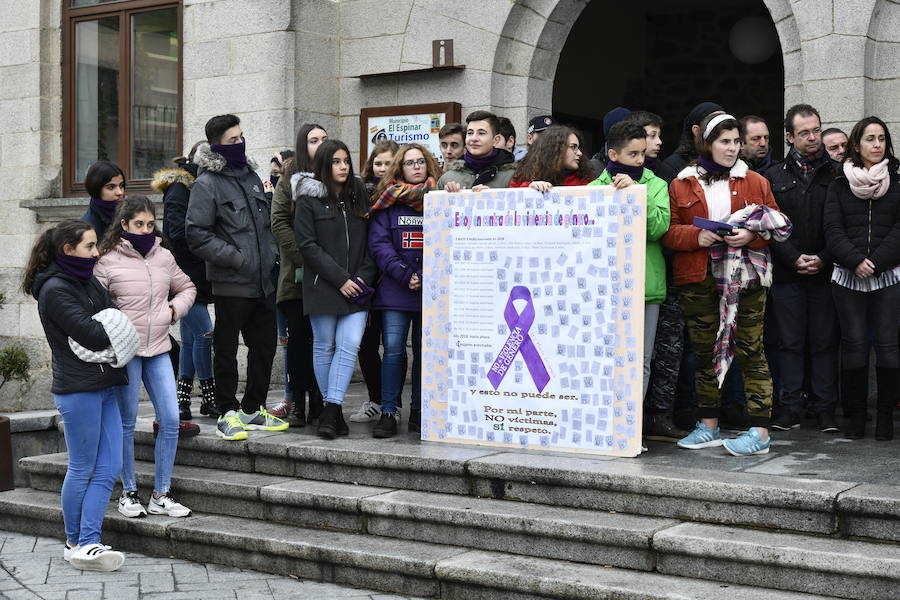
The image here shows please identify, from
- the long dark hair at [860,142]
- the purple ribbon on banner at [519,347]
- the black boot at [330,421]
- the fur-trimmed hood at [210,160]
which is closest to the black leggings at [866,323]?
the long dark hair at [860,142]

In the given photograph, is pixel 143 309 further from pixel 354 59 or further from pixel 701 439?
pixel 354 59

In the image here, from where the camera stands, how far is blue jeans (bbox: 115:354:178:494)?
20.0ft

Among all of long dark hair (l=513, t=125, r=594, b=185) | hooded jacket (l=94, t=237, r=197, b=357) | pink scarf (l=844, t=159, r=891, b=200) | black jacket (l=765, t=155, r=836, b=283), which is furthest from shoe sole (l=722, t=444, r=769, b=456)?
hooded jacket (l=94, t=237, r=197, b=357)

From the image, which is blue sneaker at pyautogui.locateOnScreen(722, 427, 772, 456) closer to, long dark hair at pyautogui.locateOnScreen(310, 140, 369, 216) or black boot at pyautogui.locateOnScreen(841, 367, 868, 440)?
black boot at pyautogui.locateOnScreen(841, 367, 868, 440)

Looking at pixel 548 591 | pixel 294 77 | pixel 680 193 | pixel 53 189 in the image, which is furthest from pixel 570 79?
pixel 548 591

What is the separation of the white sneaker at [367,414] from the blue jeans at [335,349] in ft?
2.13

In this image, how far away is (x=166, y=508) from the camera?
6.33 meters

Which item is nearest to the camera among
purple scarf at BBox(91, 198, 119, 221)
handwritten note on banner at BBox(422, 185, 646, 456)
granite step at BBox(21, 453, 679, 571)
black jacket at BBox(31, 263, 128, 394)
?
granite step at BBox(21, 453, 679, 571)

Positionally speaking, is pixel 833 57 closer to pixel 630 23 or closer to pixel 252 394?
pixel 252 394

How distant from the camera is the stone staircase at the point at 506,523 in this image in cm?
474

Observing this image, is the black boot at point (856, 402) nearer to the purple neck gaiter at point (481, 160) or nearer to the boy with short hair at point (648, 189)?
the boy with short hair at point (648, 189)

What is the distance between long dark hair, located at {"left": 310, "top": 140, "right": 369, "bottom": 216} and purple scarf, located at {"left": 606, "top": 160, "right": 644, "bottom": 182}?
158 centimetres

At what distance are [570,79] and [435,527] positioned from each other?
8.03m

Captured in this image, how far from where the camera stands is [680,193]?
6.31 meters
